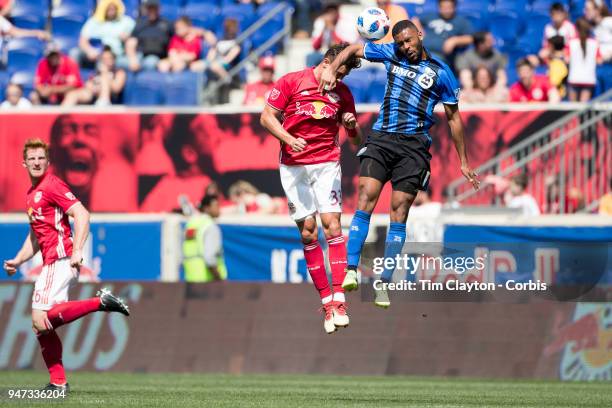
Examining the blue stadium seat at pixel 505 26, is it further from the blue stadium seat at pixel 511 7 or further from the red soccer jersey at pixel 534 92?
the red soccer jersey at pixel 534 92

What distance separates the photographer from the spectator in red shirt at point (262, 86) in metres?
23.1

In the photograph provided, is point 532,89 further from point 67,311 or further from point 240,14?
point 67,311

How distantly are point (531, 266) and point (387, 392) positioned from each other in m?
4.35

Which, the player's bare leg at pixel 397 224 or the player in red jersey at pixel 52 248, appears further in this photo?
the player's bare leg at pixel 397 224

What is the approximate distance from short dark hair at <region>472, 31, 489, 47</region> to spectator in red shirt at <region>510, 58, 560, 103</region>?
2.30 ft

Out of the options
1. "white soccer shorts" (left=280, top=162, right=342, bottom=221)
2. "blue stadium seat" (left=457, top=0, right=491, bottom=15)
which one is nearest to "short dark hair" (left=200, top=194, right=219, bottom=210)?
"white soccer shorts" (left=280, top=162, right=342, bottom=221)

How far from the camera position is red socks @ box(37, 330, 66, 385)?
13.7m

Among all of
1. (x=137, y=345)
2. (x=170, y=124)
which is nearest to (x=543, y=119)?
(x=170, y=124)

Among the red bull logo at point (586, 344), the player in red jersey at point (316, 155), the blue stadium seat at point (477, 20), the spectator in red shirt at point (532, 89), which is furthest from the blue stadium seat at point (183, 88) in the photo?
the player in red jersey at point (316, 155)

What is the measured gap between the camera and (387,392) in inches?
585

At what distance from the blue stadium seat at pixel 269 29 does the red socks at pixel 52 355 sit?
37.9 ft

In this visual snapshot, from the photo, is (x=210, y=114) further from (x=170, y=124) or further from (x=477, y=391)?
(x=477, y=391)

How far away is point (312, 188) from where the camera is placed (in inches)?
567

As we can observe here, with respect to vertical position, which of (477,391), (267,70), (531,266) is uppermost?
(267,70)
